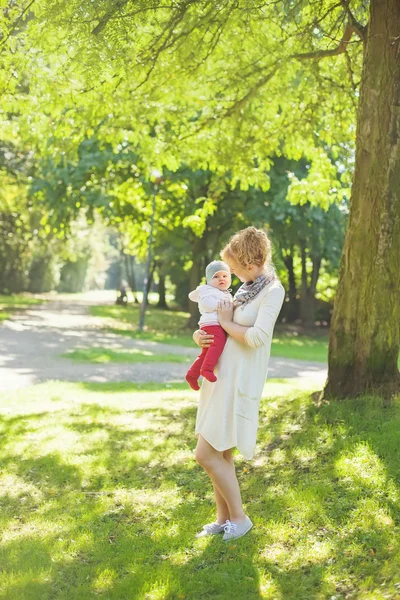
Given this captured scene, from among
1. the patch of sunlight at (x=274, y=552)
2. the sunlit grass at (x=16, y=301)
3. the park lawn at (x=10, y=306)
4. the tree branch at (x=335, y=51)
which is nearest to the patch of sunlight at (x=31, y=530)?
the patch of sunlight at (x=274, y=552)

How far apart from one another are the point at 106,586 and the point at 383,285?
4.15 meters

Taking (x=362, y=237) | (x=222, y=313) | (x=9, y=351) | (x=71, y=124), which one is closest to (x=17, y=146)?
(x=9, y=351)

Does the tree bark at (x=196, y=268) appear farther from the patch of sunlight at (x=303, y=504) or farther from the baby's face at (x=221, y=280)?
the baby's face at (x=221, y=280)

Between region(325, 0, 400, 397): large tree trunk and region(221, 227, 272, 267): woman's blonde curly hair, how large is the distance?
8.98 feet

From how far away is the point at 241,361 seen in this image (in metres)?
4.62

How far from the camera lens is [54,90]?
9.48 metres

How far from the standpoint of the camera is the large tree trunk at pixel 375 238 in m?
7.14

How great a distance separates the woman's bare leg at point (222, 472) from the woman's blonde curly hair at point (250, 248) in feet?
4.11

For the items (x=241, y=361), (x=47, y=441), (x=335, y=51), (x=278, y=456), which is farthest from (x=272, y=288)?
(x=335, y=51)

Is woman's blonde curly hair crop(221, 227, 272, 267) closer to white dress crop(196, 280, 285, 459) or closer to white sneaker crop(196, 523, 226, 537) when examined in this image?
white dress crop(196, 280, 285, 459)

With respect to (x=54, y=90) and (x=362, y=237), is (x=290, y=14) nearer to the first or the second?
(x=362, y=237)

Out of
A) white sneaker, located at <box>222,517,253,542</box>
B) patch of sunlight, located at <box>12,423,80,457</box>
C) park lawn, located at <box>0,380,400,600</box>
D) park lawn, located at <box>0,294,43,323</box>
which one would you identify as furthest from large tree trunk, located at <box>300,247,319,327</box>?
white sneaker, located at <box>222,517,253,542</box>

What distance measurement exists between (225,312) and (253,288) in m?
0.24

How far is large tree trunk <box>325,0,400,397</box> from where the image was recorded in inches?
281
